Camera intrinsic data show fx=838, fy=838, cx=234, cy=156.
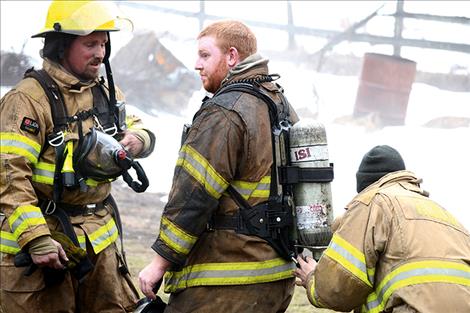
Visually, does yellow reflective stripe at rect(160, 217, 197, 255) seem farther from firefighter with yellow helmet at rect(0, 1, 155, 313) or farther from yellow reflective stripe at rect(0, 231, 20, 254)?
yellow reflective stripe at rect(0, 231, 20, 254)

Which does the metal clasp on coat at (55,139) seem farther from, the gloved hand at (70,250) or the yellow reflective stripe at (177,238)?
the yellow reflective stripe at (177,238)

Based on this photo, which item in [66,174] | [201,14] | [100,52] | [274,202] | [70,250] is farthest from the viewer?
[201,14]

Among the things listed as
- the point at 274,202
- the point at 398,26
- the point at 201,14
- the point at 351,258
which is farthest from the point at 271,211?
the point at 201,14

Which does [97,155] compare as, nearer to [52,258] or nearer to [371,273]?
[52,258]

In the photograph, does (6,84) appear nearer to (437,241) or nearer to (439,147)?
(439,147)

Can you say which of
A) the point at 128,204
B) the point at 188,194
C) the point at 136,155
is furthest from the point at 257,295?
the point at 128,204

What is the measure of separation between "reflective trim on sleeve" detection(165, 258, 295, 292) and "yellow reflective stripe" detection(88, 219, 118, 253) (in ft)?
2.57

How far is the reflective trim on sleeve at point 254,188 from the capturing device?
3.61 meters

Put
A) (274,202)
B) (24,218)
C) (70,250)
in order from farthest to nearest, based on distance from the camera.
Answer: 1. (70,250)
2. (24,218)
3. (274,202)

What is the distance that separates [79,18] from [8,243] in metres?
1.21

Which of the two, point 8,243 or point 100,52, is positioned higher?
point 100,52

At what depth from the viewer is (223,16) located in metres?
17.8

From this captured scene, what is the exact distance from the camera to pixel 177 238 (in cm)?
351

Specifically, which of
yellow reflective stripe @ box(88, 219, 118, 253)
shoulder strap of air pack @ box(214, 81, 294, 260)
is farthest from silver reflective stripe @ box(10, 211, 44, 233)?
shoulder strap of air pack @ box(214, 81, 294, 260)
